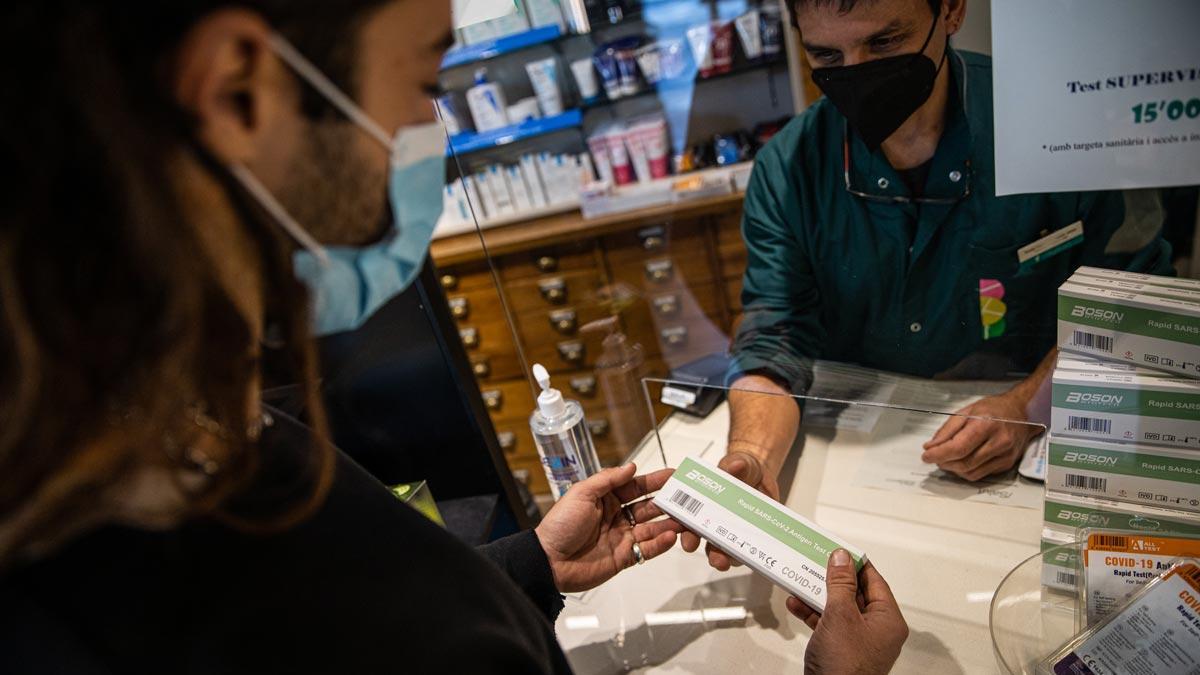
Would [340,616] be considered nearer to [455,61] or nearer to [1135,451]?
[1135,451]

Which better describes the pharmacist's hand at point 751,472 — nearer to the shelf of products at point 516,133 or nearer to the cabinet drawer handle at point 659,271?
the cabinet drawer handle at point 659,271

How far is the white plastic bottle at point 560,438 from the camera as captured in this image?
3.59 ft

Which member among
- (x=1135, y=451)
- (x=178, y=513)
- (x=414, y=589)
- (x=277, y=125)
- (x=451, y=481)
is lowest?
(x=451, y=481)

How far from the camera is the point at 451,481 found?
52.6 inches

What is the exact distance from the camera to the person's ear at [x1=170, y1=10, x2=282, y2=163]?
0.41 meters

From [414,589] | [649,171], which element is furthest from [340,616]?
[649,171]

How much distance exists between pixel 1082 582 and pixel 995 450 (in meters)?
0.23

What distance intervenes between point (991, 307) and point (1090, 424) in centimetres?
21

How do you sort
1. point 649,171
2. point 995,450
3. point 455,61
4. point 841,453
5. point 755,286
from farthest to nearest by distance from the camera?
1. point 455,61
2. point 649,171
3. point 755,286
4. point 841,453
5. point 995,450

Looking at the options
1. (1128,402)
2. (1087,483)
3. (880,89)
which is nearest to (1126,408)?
(1128,402)

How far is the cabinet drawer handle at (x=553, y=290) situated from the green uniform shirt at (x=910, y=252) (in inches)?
40.7

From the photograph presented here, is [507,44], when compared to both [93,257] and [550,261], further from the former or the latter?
[93,257]

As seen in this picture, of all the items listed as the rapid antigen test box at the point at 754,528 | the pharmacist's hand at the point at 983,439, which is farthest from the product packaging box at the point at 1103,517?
the rapid antigen test box at the point at 754,528

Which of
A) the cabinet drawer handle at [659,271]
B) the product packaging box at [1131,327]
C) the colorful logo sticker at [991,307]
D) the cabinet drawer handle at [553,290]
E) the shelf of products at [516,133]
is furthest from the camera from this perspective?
the shelf of products at [516,133]
